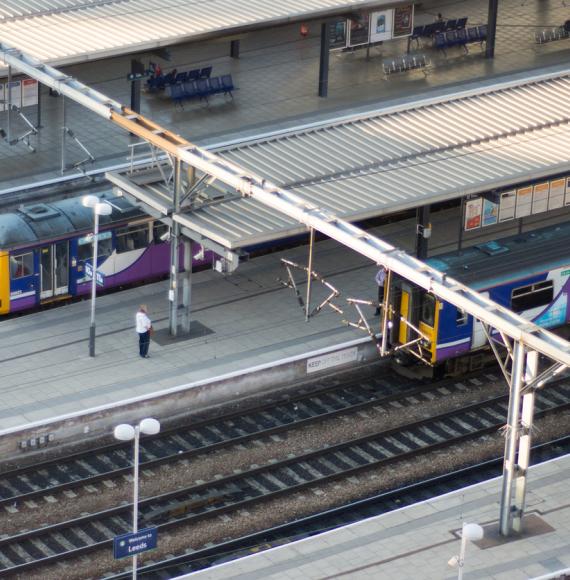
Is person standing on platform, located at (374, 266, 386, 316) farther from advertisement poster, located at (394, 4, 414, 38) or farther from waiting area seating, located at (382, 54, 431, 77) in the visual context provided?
advertisement poster, located at (394, 4, 414, 38)

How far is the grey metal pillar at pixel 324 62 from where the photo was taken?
67.1 metres

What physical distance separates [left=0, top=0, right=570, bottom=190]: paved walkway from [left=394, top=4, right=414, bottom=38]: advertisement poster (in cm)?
162

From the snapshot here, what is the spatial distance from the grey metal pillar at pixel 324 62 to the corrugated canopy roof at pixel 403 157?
426 inches

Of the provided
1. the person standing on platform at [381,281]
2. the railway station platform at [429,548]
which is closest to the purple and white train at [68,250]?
the person standing on platform at [381,281]

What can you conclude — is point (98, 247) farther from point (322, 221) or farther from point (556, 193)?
point (556, 193)

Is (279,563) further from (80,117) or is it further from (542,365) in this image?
(80,117)

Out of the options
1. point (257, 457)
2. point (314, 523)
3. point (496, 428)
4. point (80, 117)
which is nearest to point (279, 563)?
point (314, 523)

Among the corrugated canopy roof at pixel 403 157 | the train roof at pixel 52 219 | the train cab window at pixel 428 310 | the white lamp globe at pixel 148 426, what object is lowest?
the train cab window at pixel 428 310

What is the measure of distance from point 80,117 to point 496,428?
944 inches

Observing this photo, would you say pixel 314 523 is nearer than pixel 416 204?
Yes

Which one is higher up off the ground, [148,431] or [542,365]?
[148,431]

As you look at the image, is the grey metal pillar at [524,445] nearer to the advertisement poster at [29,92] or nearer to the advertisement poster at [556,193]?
the advertisement poster at [556,193]

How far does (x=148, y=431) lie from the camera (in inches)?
1510

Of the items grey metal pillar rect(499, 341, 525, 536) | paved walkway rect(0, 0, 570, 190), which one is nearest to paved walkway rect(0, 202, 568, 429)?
paved walkway rect(0, 0, 570, 190)
